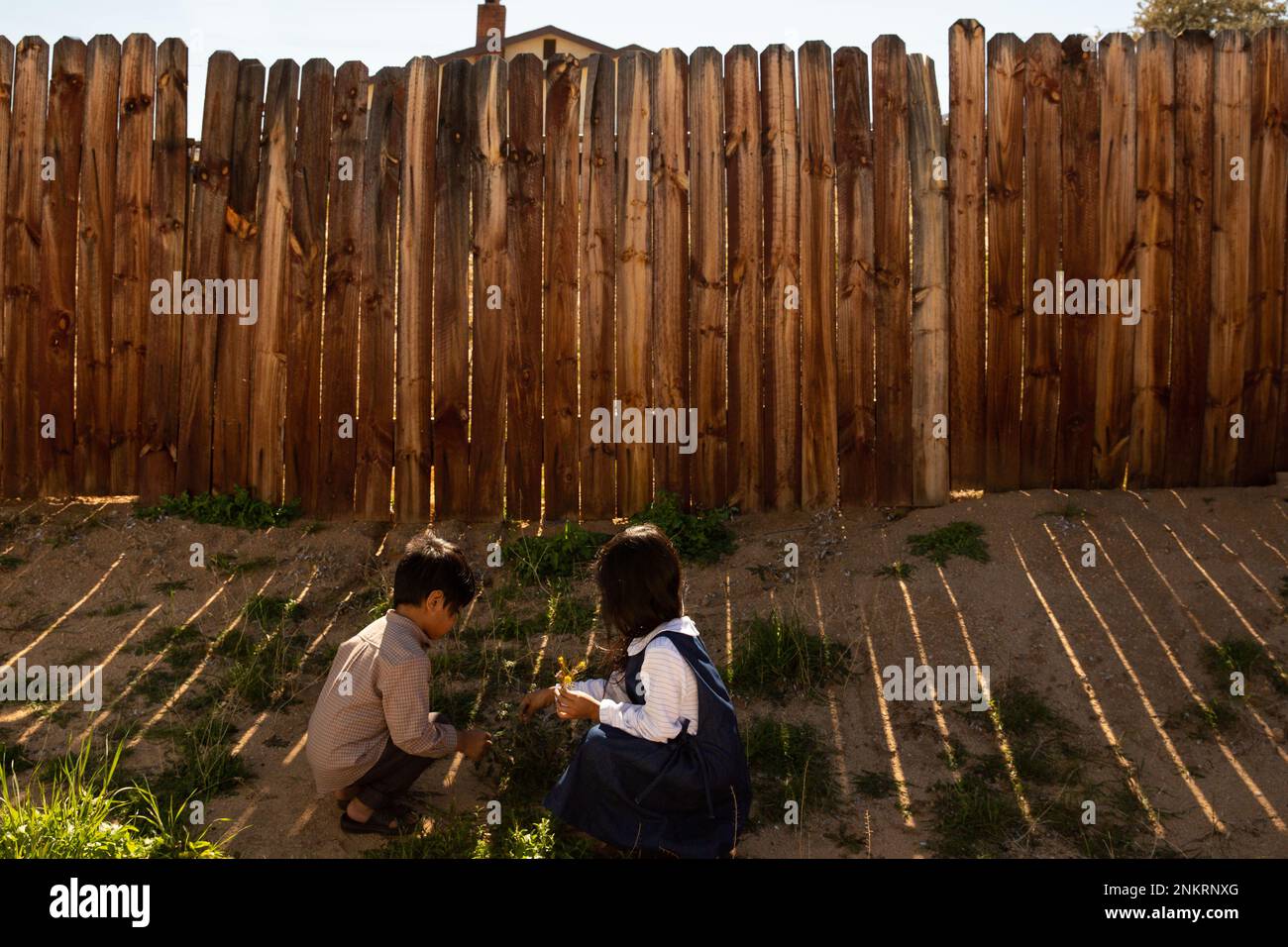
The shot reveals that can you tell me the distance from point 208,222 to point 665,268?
8.23 ft

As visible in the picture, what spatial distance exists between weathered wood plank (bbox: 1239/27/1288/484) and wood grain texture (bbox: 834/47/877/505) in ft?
6.54

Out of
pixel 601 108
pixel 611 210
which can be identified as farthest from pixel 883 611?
pixel 601 108

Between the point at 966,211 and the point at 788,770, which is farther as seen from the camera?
the point at 966,211

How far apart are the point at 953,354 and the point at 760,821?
10.2 feet

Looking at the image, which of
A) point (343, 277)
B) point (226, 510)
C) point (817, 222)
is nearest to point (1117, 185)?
point (817, 222)

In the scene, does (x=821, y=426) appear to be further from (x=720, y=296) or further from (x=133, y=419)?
(x=133, y=419)

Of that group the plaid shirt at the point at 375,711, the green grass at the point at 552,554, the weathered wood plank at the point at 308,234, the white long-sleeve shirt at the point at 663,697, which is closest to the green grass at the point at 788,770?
the white long-sleeve shirt at the point at 663,697

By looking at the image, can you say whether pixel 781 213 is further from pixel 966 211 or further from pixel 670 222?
pixel 966 211

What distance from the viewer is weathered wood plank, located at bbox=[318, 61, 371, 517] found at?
21.7ft

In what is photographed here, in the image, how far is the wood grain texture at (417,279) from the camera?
21.6 feet

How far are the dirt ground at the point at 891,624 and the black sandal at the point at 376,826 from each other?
0.15 feet

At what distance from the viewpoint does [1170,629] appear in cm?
535

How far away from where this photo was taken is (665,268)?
650cm

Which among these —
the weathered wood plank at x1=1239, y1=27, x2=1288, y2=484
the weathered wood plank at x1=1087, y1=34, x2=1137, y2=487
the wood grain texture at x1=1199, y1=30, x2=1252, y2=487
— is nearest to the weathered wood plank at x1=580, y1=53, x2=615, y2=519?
the weathered wood plank at x1=1087, y1=34, x2=1137, y2=487
